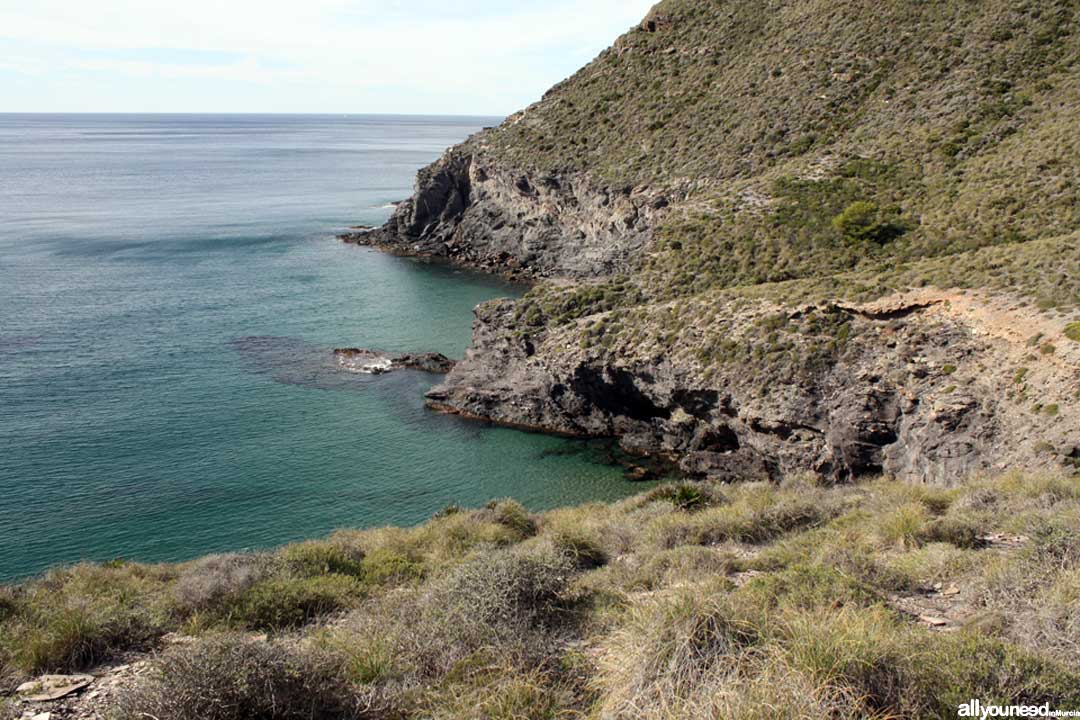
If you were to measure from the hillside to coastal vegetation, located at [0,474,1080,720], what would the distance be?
10892 mm

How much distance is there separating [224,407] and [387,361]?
11031mm

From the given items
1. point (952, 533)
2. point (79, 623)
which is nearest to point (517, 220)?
point (952, 533)

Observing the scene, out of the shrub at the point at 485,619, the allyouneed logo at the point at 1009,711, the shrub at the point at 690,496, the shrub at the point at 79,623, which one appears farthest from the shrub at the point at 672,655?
the shrub at the point at 690,496

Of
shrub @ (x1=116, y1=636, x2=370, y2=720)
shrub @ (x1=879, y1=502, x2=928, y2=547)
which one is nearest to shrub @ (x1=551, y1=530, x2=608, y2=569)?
shrub @ (x1=879, y1=502, x2=928, y2=547)

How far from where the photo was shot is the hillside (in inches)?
1072

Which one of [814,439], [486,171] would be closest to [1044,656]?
[814,439]

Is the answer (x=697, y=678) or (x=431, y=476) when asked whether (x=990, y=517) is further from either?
(x=431, y=476)

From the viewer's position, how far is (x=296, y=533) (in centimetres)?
2716

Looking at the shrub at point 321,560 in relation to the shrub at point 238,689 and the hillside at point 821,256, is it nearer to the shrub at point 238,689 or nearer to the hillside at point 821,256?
the shrub at point 238,689

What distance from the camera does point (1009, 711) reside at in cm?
657

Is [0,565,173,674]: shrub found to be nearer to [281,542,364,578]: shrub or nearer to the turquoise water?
[281,542,364,578]: shrub

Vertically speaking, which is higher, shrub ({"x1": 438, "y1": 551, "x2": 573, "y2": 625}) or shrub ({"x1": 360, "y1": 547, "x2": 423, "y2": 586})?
→ shrub ({"x1": 438, "y1": 551, "x2": 573, "y2": 625})

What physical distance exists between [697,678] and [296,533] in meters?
22.8

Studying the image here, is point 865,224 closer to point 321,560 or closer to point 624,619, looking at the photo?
point 321,560
